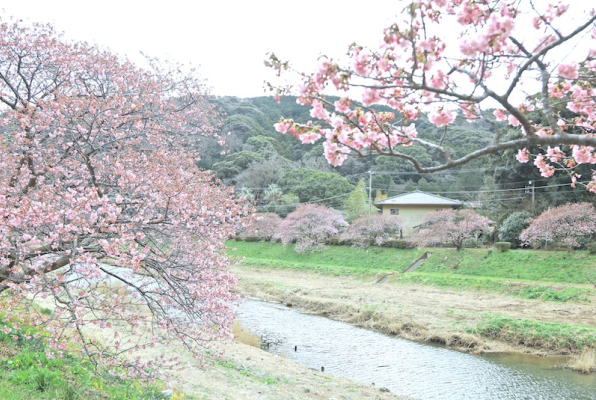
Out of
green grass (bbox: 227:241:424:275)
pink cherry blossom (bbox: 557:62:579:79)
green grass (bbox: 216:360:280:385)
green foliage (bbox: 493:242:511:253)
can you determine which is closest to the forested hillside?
green foliage (bbox: 493:242:511:253)

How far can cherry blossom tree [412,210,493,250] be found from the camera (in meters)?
25.9

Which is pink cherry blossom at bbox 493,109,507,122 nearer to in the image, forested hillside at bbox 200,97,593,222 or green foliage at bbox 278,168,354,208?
forested hillside at bbox 200,97,593,222

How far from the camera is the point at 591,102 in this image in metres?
4.36

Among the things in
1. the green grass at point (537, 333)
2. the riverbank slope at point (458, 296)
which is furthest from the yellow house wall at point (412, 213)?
the green grass at point (537, 333)

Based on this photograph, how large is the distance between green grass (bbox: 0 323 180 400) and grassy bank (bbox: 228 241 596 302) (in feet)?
29.2

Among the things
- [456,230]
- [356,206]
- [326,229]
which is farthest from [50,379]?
[356,206]

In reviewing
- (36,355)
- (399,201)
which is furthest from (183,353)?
(399,201)

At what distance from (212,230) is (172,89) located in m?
5.45

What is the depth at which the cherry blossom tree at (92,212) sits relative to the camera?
185 inches

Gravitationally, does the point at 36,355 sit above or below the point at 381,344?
above

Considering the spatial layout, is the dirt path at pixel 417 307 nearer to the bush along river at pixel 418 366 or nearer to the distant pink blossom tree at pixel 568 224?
the bush along river at pixel 418 366

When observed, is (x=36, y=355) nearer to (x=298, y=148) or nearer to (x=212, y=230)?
(x=212, y=230)

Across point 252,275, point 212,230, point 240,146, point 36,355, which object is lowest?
point 252,275

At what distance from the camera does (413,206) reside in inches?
1496
